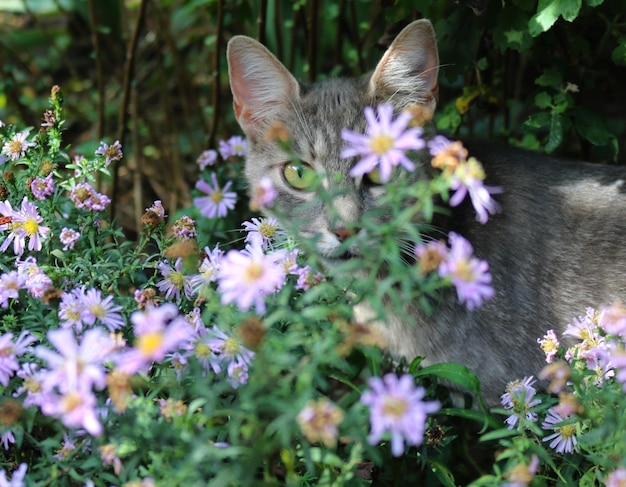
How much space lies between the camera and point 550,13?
2.07 meters

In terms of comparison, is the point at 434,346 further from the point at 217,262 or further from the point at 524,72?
the point at 524,72

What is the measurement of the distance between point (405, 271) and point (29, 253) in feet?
3.35

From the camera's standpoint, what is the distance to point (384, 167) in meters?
1.27

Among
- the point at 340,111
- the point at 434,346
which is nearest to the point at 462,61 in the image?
the point at 340,111

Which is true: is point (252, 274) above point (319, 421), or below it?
above

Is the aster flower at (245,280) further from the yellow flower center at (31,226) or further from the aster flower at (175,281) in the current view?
the yellow flower center at (31,226)

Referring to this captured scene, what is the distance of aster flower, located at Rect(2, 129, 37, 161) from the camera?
1869mm

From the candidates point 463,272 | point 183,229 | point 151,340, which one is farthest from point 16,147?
point 463,272

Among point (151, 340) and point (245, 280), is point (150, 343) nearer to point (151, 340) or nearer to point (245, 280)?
point (151, 340)

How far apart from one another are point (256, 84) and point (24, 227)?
800 millimetres

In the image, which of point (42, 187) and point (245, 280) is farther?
point (42, 187)

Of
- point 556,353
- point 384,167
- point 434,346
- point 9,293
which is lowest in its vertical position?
point 434,346

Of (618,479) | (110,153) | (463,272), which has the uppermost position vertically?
(463,272)

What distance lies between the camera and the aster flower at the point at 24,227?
1.77 metres
